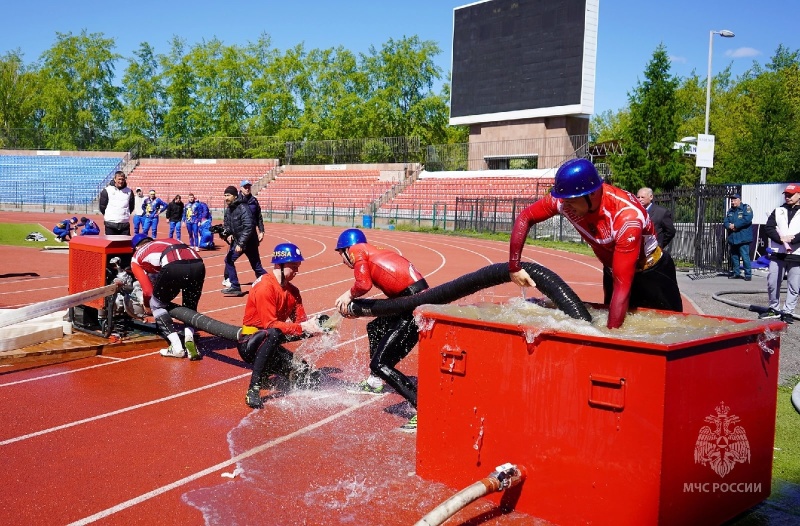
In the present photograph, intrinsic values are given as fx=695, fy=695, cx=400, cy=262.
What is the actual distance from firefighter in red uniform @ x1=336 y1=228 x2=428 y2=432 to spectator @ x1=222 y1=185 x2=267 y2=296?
636cm

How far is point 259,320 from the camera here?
6.42 metres

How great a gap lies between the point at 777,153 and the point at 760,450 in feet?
111

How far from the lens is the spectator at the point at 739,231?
1588cm

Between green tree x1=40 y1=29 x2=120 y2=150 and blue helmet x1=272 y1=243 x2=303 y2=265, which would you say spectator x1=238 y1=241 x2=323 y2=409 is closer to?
blue helmet x1=272 y1=243 x2=303 y2=265

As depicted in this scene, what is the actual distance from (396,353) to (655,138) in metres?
30.7

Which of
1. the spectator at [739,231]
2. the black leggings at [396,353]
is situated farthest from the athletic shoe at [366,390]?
the spectator at [739,231]

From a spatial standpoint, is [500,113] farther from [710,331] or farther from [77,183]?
[710,331]

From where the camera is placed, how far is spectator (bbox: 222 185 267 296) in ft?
39.5

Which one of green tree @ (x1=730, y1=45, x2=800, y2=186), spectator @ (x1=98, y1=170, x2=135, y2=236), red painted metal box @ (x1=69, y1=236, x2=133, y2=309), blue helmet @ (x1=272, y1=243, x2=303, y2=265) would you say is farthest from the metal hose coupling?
green tree @ (x1=730, y1=45, x2=800, y2=186)

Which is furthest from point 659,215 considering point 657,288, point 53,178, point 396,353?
point 53,178

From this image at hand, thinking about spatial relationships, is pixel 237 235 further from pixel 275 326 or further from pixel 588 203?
pixel 588 203

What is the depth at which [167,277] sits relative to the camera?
7570 millimetres

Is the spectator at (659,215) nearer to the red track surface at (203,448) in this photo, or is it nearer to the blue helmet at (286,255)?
the red track surface at (203,448)

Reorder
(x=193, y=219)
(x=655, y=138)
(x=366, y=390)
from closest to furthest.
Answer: (x=366, y=390), (x=193, y=219), (x=655, y=138)
